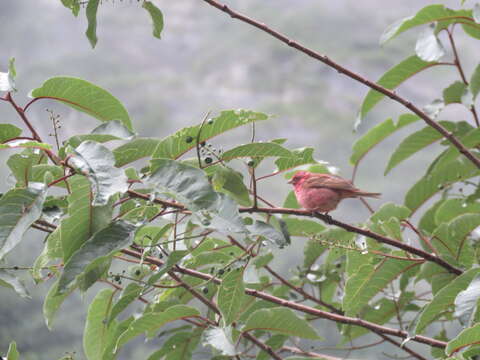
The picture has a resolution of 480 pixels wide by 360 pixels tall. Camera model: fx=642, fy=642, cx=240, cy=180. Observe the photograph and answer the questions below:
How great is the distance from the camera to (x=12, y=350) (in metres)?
2.19

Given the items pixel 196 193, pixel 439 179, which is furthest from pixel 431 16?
pixel 196 193

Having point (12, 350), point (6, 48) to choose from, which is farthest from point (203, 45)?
point (12, 350)

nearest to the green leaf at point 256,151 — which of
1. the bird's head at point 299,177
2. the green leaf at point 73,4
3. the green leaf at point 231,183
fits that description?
the green leaf at point 231,183

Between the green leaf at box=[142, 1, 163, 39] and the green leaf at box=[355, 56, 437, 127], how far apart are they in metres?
1.08

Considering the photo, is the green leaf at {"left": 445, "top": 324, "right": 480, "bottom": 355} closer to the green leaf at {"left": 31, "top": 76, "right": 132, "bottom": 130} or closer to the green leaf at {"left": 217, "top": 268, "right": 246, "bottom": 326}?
the green leaf at {"left": 217, "top": 268, "right": 246, "bottom": 326}

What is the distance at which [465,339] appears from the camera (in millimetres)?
1682

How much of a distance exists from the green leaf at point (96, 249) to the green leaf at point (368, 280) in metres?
1.14

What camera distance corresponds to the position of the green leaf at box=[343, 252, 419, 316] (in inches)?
96.8

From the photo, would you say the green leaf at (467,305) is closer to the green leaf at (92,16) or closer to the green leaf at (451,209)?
the green leaf at (451,209)

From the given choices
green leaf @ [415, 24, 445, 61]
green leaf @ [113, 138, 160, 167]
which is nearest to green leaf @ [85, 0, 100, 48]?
green leaf @ [113, 138, 160, 167]

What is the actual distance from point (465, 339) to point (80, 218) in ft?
3.43

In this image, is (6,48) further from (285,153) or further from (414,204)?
(285,153)

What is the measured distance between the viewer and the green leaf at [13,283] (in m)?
2.06

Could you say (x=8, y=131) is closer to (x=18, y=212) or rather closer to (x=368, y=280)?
(x=18, y=212)
